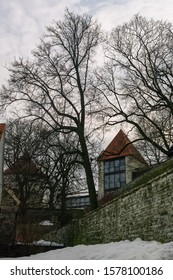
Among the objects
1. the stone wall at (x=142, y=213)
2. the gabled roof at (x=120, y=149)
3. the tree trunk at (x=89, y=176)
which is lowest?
the stone wall at (x=142, y=213)

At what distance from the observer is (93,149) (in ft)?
82.8

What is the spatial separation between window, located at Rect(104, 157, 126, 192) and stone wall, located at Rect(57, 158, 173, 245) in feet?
108

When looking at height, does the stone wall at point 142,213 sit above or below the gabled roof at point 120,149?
below

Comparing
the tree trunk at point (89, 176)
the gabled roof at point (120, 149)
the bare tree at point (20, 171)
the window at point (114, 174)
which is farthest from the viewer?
the window at point (114, 174)

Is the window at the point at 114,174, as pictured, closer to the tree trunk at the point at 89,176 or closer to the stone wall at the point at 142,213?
the tree trunk at the point at 89,176

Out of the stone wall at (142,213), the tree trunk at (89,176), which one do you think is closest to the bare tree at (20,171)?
the tree trunk at (89,176)

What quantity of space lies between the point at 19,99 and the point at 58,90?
96.6 inches

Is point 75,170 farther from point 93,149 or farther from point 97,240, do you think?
point 97,240

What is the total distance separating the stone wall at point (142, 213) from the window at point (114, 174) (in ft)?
108

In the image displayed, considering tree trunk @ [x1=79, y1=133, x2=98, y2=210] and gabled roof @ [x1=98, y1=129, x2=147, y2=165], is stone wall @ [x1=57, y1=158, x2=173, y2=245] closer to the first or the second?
tree trunk @ [x1=79, y1=133, x2=98, y2=210]

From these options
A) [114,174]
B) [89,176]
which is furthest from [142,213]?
[114,174]

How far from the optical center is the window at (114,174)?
52650 millimetres

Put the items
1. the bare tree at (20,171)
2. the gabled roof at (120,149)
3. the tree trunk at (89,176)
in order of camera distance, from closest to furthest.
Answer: the tree trunk at (89,176)
the gabled roof at (120,149)
the bare tree at (20,171)

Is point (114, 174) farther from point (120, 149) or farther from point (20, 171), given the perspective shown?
point (120, 149)
